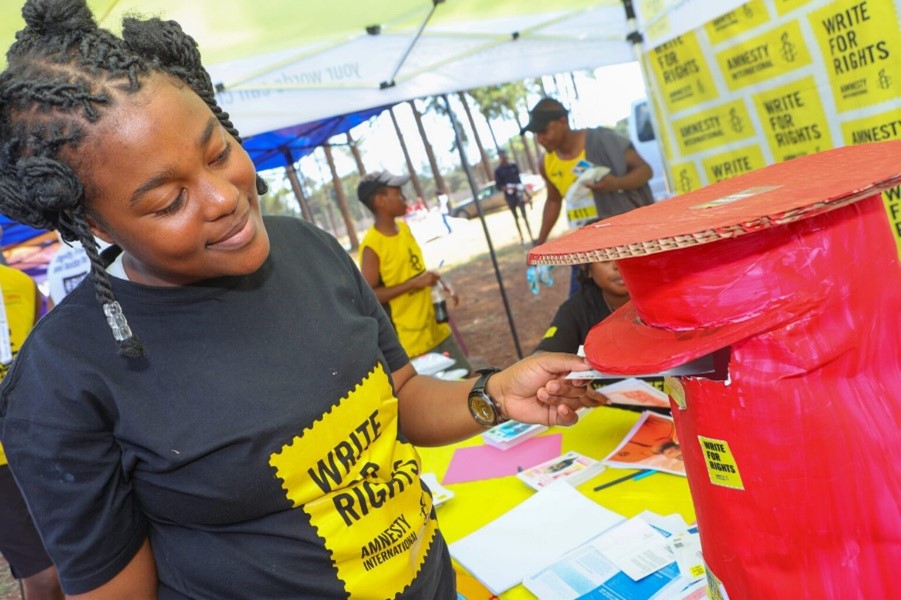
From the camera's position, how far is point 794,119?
2.02 metres

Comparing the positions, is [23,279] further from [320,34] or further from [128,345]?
[128,345]

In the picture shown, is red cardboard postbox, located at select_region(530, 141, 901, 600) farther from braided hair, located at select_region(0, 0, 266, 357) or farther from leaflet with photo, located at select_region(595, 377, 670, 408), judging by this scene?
leaflet with photo, located at select_region(595, 377, 670, 408)

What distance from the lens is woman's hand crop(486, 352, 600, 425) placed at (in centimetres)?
102

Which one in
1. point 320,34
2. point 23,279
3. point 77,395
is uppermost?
point 320,34

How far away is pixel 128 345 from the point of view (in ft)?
2.80

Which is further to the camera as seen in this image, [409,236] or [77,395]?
[409,236]

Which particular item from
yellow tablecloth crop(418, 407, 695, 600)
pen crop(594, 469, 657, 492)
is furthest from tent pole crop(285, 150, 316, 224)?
pen crop(594, 469, 657, 492)

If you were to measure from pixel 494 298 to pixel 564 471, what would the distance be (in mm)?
7171

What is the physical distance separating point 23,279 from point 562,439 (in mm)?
2154

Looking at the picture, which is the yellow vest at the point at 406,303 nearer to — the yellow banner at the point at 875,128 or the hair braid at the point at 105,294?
the yellow banner at the point at 875,128

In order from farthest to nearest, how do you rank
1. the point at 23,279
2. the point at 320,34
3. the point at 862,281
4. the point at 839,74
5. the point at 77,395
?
the point at 320,34 < the point at 23,279 < the point at 839,74 < the point at 77,395 < the point at 862,281

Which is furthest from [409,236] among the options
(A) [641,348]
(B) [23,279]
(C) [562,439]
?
(A) [641,348]

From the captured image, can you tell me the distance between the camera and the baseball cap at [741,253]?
621 mm

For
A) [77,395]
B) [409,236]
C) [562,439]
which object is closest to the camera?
[77,395]
